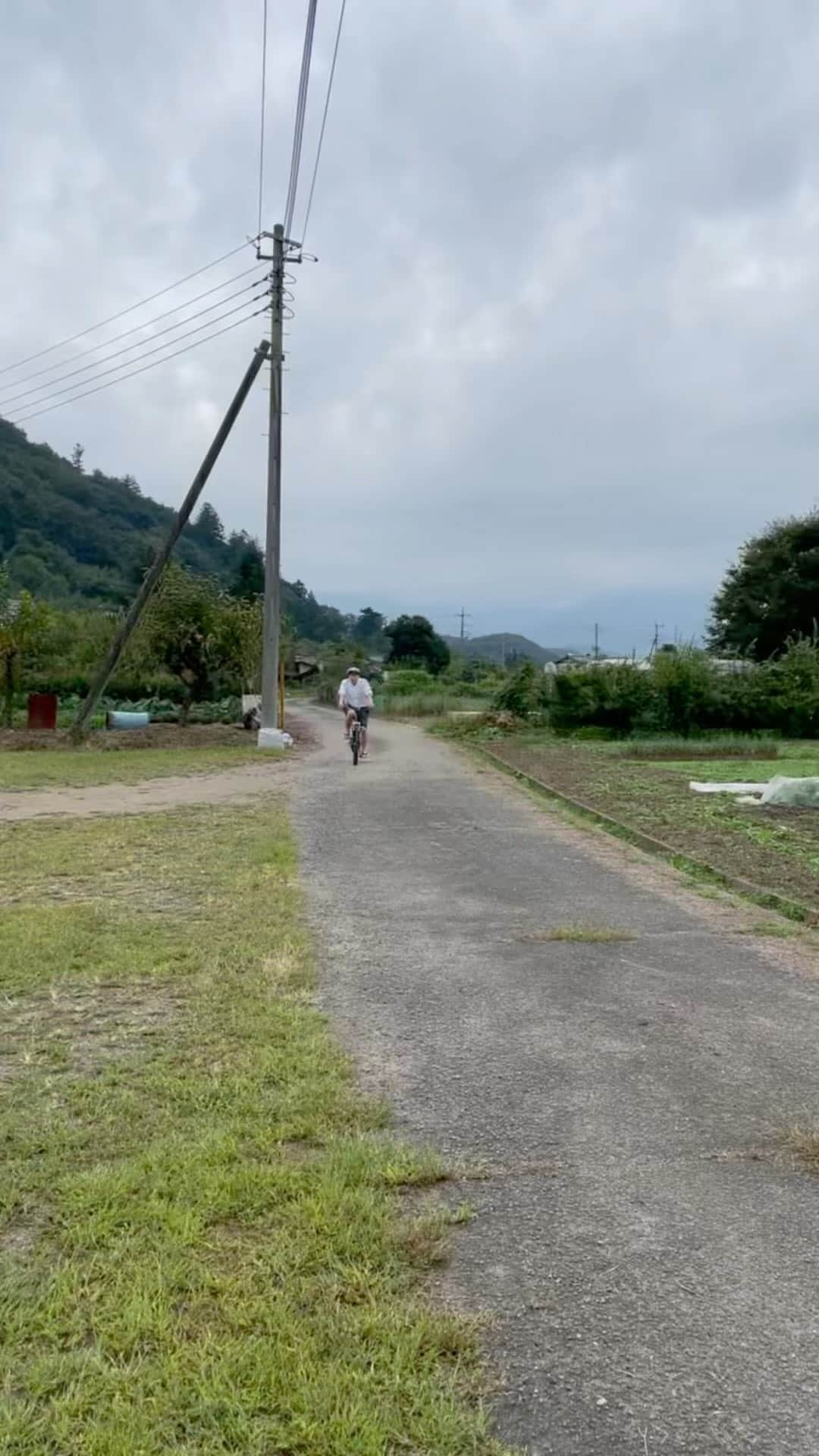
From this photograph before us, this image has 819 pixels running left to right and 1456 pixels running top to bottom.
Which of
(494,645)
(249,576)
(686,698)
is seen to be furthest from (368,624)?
(686,698)

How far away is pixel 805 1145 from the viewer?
10.1 feet

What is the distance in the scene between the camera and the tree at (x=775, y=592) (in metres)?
42.5

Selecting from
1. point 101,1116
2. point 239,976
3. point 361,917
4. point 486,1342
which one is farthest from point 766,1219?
point 361,917

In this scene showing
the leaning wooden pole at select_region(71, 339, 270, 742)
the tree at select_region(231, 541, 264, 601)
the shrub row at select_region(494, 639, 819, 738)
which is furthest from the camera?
the tree at select_region(231, 541, 264, 601)

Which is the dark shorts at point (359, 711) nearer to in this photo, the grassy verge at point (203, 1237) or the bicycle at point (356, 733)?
the bicycle at point (356, 733)

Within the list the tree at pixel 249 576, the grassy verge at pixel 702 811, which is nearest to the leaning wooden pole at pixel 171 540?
the grassy verge at pixel 702 811

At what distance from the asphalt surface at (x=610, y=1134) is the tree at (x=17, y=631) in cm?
1538

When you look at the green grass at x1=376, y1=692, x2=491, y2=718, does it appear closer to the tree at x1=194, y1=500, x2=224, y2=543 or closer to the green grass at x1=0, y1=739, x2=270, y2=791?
the green grass at x1=0, y1=739, x2=270, y2=791

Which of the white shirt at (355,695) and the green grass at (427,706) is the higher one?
the white shirt at (355,695)

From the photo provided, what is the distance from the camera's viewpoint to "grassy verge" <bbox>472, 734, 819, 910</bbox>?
Answer: 806cm

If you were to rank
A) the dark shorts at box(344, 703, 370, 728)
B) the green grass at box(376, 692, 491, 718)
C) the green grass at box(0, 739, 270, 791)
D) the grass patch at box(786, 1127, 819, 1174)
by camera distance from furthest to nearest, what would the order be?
the green grass at box(376, 692, 491, 718), the dark shorts at box(344, 703, 370, 728), the green grass at box(0, 739, 270, 791), the grass patch at box(786, 1127, 819, 1174)

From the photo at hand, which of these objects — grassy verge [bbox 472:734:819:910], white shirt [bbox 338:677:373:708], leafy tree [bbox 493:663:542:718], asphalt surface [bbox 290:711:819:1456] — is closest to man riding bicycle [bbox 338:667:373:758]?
white shirt [bbox 338:677:373:708]

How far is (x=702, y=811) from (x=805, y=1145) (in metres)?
8.82

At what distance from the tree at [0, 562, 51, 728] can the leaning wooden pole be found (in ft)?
7.78
